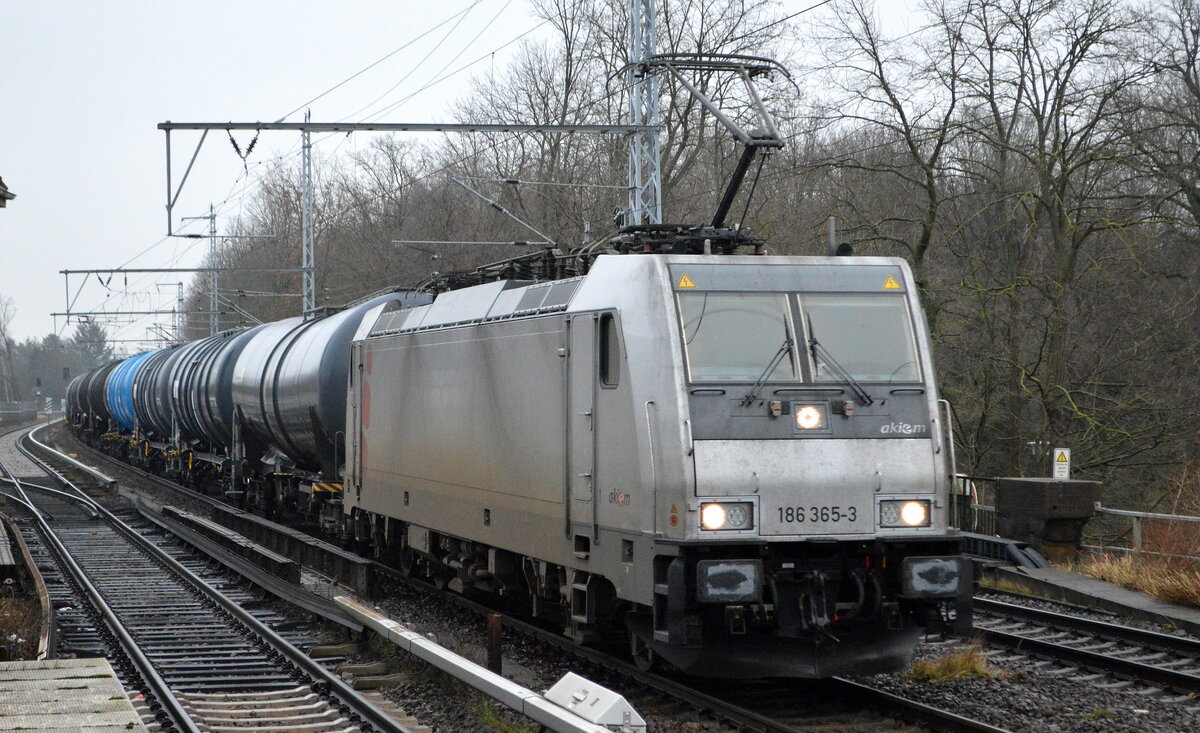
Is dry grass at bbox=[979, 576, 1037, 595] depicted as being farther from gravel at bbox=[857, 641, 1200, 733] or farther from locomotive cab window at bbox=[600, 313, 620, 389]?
locomotive cab window at bbox=[600, 313, 620, 389]

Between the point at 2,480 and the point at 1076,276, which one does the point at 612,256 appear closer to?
the point at 1076,276

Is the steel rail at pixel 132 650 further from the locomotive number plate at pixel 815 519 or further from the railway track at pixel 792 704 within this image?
the locomotive number plate at pixel 815 519

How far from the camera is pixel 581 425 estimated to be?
9.21m

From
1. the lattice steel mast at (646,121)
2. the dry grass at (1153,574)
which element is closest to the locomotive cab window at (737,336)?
the dry grass at (1153,574)

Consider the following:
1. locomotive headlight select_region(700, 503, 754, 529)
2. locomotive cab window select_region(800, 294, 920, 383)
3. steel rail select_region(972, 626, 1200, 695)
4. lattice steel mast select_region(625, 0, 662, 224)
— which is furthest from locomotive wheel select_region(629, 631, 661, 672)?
lattice steel mast select_region(625, 0, 662, 224)

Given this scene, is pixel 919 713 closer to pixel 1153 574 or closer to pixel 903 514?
pixel 903 514

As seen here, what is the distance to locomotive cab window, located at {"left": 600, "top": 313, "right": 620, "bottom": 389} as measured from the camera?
8703mm

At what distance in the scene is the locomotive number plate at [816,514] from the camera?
8.09m

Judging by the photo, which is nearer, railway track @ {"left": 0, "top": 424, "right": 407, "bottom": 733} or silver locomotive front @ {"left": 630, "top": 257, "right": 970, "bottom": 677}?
silver locomotive front @ {"left": 630, "top": 257, "right": 970, "bottom": 677}

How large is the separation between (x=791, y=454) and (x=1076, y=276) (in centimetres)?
1518

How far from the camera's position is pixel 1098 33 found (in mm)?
21125

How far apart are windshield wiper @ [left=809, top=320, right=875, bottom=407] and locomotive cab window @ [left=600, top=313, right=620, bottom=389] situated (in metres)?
1.29

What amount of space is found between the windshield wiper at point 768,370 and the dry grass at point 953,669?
2.59 meters

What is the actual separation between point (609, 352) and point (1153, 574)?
6996 mm
